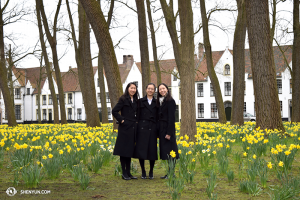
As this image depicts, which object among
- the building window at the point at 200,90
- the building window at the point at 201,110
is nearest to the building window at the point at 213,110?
the building window at the point at 201,110

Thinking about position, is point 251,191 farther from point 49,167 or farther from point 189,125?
point 189,125

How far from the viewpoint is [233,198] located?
334cm

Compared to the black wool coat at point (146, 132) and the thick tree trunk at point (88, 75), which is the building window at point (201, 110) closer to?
the thick tree trunk at point (88, 75)

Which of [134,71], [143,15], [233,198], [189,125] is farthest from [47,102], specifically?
[233,198]

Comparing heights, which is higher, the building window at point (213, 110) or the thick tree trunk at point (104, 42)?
the thick tree trunk at point (104, 42)

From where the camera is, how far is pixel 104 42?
895cm

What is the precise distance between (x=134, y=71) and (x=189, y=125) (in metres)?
38.0

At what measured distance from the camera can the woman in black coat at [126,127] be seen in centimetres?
452

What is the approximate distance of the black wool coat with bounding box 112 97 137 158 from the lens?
14.8 feet

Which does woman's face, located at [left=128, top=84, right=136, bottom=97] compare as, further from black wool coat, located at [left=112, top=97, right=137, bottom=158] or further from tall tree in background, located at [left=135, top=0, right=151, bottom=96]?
tall tree in background, located at [left=135, top=0, right=151, bottom=96]

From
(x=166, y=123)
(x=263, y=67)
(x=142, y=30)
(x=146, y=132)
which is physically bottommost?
(x=146, y=132)

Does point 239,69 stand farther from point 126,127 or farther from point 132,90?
point 126,127

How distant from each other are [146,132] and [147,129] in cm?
5

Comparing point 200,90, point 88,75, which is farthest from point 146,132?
point 200,90
